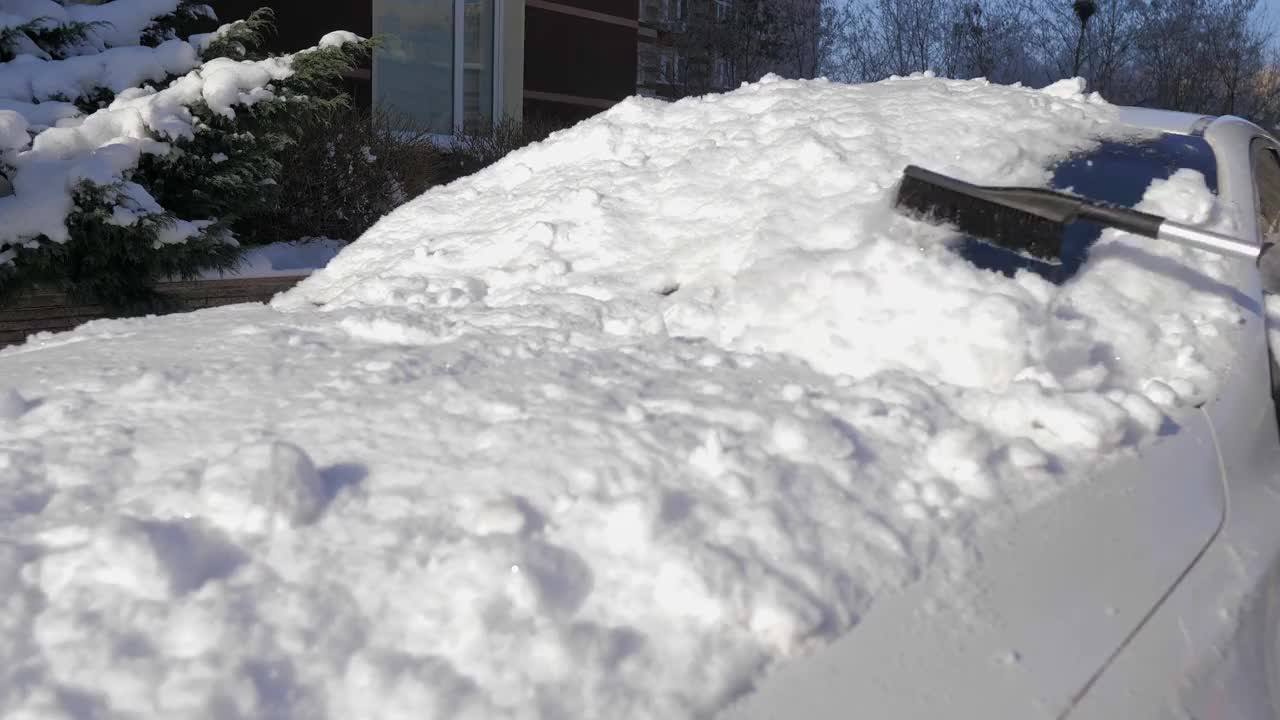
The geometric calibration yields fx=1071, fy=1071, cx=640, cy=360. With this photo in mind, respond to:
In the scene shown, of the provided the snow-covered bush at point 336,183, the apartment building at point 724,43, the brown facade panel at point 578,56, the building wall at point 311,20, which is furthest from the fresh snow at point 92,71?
the apartment building at point 724,43

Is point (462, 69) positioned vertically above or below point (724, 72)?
below

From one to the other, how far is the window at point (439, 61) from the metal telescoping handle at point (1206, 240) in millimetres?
11178

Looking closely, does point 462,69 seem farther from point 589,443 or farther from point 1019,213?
point 589,443

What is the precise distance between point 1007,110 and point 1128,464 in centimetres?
146

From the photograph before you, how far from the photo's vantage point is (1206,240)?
6.61 feet

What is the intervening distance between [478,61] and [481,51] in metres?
0.17

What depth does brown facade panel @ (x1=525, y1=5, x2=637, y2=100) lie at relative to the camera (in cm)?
1442

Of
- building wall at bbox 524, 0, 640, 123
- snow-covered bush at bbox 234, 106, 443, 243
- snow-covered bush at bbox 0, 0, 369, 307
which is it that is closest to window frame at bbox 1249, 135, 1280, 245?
snow-covered bush at bbox 0, 0, 369, 307

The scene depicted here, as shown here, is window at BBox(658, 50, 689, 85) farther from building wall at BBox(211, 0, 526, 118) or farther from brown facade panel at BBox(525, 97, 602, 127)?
building wall at BBox(211, 0, 526, 118)

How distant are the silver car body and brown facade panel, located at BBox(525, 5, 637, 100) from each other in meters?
13.4

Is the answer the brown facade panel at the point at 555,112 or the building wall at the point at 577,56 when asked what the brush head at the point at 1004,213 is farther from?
the building wall at the point at 577,56

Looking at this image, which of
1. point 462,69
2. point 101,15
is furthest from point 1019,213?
point 462,69

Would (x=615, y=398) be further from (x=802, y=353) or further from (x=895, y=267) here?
(x=895, y=267)

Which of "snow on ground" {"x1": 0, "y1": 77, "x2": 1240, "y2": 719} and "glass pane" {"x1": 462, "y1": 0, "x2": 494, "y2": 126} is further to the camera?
"glass pane" {"x1": 462, "y1": 0, "x2": 494, "y2": 126}
